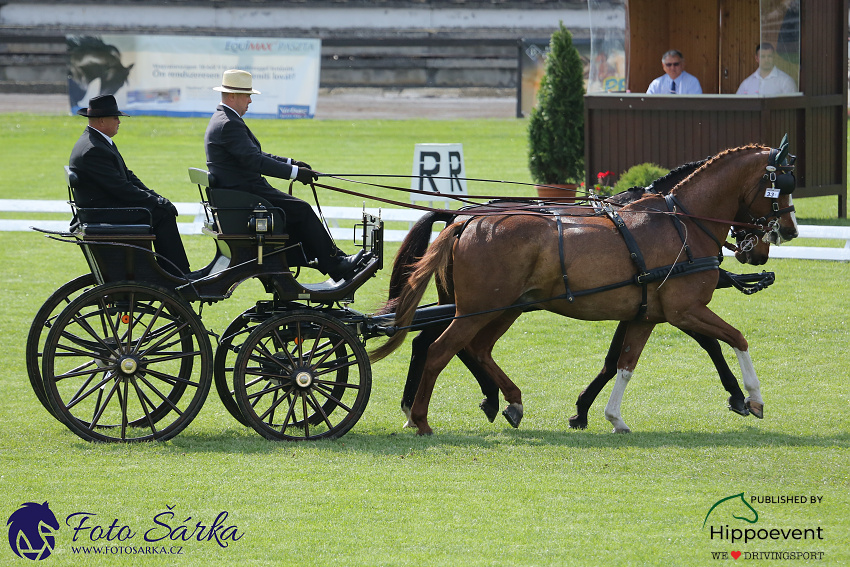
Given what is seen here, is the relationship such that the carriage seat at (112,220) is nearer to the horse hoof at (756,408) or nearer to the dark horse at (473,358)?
the dark horse at (473,358)

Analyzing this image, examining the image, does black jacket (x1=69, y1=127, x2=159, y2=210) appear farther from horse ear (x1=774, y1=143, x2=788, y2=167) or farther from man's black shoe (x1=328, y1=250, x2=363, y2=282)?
horse ear (x1=774, y1=143, x2=788, y2=167)

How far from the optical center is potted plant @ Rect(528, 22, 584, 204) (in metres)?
16.4

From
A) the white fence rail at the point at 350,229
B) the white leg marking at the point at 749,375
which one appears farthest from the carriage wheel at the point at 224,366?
the white fence rail at the point at 350,229

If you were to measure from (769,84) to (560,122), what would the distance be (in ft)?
11.5

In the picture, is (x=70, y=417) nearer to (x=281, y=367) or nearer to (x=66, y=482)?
(x=66, y=482)

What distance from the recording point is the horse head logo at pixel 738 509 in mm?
5133

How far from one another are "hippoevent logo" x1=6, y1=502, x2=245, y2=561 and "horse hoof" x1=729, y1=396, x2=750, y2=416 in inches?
150

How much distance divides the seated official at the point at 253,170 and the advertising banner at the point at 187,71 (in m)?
19.5

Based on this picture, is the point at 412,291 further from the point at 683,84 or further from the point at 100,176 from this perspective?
the point at 683,84

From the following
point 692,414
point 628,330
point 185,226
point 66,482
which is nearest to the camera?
point 66,482

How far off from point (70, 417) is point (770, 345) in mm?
6261

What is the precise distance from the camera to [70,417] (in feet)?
21.0

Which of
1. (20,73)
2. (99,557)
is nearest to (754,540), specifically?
(99,557)

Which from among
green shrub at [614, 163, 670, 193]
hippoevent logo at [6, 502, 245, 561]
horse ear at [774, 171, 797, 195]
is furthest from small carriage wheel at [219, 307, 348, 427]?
green shrub at [614, 163, 670, 193]
